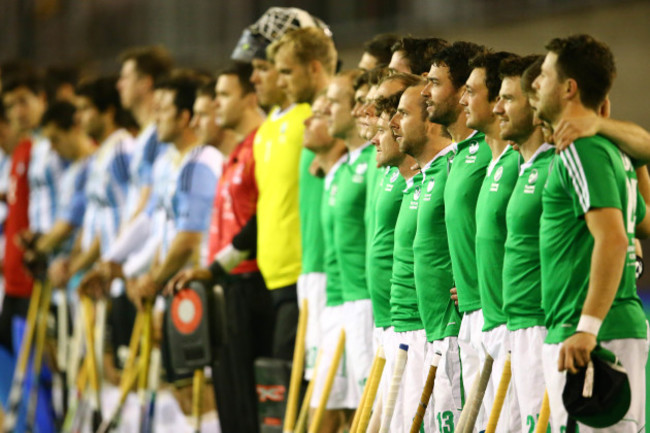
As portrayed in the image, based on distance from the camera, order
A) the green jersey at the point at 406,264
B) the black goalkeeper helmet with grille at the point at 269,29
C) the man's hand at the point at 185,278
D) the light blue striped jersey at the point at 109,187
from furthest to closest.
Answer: the light blue striped jersey at the point at 109,187 → the black goalkeeper helmet with grille at the point at 269,29 → the man's hand at the point at 185,278 → the green jersey at the point at 406,264

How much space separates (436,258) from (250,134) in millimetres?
2579

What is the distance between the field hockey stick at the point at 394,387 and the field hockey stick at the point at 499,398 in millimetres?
776

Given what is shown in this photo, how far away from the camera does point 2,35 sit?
1630 centimetres

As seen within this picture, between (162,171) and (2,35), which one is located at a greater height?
(2,35)

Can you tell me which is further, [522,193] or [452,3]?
[452,3]

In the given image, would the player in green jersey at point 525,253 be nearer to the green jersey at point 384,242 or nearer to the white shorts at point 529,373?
the white shorts at point 529,373

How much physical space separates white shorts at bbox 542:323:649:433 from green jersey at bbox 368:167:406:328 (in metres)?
1.50

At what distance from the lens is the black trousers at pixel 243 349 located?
7.68 meters

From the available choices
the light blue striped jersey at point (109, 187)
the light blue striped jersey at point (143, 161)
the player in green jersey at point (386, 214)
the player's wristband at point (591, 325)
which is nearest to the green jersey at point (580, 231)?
the player's wristband at point (591, 325)

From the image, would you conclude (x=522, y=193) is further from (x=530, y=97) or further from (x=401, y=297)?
(x=401, y=297)

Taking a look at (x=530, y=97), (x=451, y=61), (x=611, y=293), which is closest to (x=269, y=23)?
(x=451, y=61)

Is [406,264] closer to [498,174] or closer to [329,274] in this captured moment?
[498,174]

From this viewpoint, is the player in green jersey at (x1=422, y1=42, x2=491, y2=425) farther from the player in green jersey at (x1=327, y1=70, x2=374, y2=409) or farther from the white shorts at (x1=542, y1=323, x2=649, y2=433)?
the player in green jersey at (x1=327, y1=70, x2=374, y2=409)

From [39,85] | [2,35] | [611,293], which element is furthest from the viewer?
[2,35]
